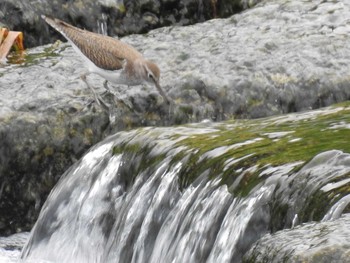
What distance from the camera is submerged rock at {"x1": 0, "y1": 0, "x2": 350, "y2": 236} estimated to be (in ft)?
30.9

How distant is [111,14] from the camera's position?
12805 millimetres

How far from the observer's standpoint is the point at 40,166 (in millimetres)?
9430

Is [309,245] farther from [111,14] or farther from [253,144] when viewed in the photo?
[111,14]

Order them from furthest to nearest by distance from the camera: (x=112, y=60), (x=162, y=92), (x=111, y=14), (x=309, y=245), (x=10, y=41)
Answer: (x=111, y=14) → (x=10, y=41) → (x=112, y=60) → (x=162, y=92) → (x=309, y=245)

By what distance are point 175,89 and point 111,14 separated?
9.85 feet

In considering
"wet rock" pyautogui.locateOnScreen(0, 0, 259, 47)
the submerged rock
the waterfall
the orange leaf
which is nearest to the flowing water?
the waterfall

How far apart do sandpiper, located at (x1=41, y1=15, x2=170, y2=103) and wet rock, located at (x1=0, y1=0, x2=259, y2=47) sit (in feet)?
5.22

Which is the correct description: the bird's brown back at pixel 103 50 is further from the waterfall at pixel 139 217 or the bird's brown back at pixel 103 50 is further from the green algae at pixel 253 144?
the green algae at pixel 253 144

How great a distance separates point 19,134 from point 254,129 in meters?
2.25

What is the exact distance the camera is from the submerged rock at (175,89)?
9.42 meters

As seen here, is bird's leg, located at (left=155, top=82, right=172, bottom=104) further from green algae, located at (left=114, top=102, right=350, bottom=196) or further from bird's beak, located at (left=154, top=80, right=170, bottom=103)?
green algae, located at (left=114, top=102, right=350, bottom=196)

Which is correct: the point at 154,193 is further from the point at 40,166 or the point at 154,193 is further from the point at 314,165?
the point at 40,166

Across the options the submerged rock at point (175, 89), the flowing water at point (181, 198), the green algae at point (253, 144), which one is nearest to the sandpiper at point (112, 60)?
the submerged rock at point (175, 89)

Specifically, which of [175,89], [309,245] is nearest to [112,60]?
[175,89]
